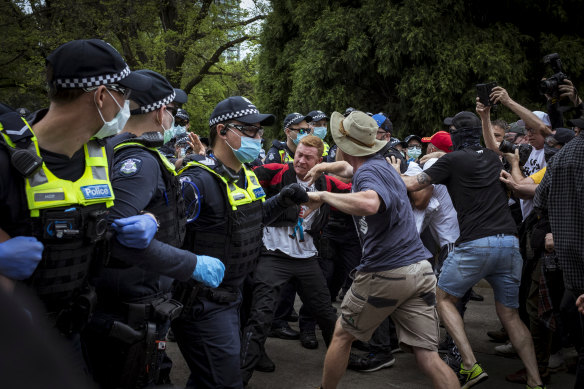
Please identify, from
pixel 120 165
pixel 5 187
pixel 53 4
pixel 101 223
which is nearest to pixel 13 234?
pixel 5 187

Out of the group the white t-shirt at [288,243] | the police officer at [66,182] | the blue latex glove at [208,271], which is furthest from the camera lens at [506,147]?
the police officer at [66,182]

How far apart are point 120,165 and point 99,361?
971 mm

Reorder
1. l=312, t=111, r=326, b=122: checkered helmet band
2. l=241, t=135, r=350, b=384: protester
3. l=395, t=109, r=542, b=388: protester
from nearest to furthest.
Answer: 1. l=395, t=109, r=542, b=388: protester
2. l=241, t=135, r=350, b=384: protester
3. l=312, t=111, r=326, b=122: checkered helmet band

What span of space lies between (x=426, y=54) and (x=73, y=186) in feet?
33.9

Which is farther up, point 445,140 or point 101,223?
point 101,223

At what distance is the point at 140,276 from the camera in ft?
9.06

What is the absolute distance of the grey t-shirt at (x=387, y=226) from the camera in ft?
12.4

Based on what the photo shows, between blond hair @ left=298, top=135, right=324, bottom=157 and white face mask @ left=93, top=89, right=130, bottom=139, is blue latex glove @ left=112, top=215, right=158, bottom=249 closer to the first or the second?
white face mask @ left=93, top=89, right=130, bottom=139

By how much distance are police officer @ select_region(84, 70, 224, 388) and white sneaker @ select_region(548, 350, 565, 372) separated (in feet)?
13.0

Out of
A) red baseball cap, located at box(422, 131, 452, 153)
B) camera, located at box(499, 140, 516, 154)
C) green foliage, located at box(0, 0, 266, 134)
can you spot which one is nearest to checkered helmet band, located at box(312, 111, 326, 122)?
red baseball cap, located at box(422, 131, 452, 153)

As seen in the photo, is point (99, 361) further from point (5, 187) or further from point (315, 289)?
point (315, 289)

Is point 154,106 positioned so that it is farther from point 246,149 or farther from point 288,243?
point 288,243

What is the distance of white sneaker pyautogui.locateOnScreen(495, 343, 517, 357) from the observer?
216 inches

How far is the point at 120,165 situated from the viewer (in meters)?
2.70
